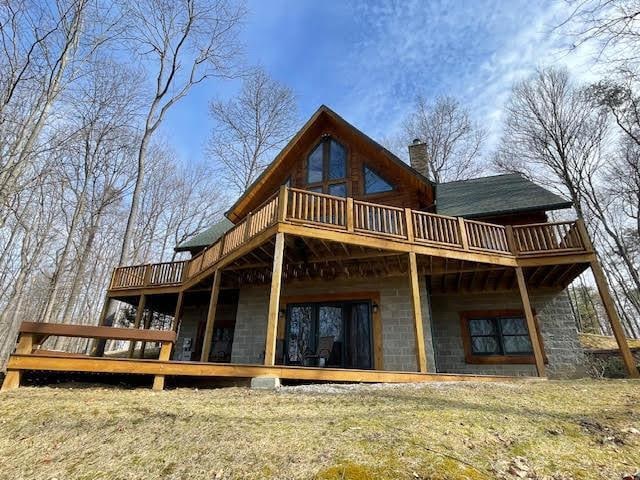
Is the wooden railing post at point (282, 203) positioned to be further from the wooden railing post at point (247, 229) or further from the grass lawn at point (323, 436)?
the grass lawn at point (323, 436)

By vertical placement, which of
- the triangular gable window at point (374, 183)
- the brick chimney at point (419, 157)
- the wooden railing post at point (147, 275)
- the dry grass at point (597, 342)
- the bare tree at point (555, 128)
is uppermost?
the bare tree at point (555, 128)

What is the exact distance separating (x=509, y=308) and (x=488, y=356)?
1653 millimetres

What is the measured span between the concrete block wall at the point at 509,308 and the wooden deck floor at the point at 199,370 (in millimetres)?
3718

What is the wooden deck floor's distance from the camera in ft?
17.3

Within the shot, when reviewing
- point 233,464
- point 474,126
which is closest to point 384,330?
point 233,464

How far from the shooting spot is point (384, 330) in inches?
375

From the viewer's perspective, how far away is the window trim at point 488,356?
981 centimetres

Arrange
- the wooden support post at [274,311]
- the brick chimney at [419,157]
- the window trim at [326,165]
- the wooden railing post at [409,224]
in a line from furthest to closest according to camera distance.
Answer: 1. the brick chimney at [419,157]
2. the window trim at [326,165]
3. the wooden railing post at [409,224]
4. the wooden support post at [274,311]

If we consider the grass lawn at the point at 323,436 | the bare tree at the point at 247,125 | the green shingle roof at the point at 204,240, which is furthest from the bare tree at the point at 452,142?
the grass lawn at the point at 323,436

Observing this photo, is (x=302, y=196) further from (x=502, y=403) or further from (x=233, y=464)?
(x=233, y=464)

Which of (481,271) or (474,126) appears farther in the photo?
(474,126)

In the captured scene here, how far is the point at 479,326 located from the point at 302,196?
709cm

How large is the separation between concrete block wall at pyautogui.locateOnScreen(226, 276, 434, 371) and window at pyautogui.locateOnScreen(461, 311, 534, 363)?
2091 mm

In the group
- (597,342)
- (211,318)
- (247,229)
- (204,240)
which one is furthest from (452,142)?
(211,318)
